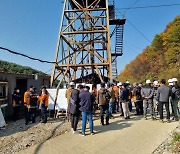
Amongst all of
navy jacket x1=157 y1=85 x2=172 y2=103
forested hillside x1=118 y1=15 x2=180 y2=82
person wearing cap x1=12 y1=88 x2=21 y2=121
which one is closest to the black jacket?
navy jacket x1=157 y1=85 x2=172 y2=103

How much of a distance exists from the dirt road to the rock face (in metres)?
0.38

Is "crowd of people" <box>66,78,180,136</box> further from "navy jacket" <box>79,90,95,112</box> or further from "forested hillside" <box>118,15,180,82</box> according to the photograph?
"forested hillside" <box>118,15,180,82</box>

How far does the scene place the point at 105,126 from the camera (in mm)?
8812

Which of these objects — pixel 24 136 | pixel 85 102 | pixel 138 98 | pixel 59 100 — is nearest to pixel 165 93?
pixel 138 98

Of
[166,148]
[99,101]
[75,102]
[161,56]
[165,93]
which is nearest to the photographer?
[166,148]

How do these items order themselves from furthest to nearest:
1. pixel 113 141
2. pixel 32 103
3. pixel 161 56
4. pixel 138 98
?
pixel 161 56 → pixel 138 98 → pixel 32 103 → pixel 113 141

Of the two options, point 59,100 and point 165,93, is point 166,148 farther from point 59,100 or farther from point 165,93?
point 59,100

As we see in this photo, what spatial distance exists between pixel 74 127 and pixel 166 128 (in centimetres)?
328

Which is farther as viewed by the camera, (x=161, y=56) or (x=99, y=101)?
(x=161, y=56)

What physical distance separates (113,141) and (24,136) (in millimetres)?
2952

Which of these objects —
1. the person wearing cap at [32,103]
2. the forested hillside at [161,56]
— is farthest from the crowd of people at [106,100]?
the forested hillside at [161,56]

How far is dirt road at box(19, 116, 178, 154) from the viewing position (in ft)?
19.4

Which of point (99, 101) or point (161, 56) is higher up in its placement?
point (161, 56)

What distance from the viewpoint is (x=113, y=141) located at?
6707mm
